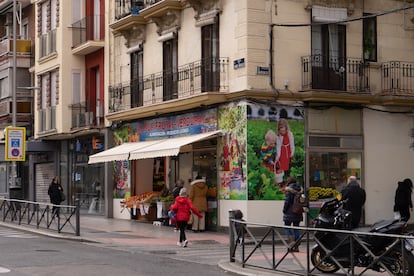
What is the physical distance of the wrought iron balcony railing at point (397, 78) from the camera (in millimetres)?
23672

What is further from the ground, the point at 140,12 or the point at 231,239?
the point at 140,12

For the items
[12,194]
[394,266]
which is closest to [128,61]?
[12,194]

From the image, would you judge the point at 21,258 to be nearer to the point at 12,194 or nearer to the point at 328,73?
Answer: the point at 328,73

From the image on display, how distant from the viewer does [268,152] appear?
2189cm

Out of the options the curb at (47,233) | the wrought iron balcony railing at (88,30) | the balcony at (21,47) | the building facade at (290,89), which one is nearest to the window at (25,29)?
the balcony at (21,47)

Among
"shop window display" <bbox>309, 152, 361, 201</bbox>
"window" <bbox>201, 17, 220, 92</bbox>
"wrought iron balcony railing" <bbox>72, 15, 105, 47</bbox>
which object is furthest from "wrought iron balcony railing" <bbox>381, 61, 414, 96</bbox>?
"wrought iron balcony railing" <bbox>72, 15, 105, 47</bbox>

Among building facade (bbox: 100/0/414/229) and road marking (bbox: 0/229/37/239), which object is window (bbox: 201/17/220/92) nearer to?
building facade (bbox: 100/0/414/229)

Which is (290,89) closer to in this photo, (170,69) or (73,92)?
(170,69)

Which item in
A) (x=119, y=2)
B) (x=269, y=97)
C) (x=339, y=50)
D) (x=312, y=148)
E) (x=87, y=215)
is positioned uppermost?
(x=119, y=2)

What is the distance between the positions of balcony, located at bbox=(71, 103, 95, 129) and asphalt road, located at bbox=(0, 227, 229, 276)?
11.0 meters

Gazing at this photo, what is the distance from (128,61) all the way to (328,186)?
972 centimetres

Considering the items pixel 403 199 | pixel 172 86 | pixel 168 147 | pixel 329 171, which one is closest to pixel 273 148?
pixel 329 171

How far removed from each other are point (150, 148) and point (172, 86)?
2.20m

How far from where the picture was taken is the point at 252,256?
45.7 ft
